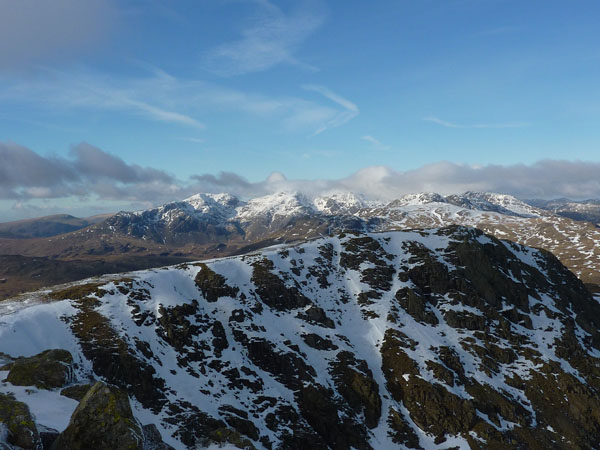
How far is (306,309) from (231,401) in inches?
1811

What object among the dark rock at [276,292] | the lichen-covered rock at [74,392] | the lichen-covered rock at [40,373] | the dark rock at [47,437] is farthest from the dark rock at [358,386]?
the dark rock at [47,437]

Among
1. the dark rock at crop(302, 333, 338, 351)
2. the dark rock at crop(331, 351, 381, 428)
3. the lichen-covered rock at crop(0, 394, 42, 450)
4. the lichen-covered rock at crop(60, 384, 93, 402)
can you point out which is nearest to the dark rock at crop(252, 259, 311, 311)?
the dark rock at crop(302, 333, 338, 351)

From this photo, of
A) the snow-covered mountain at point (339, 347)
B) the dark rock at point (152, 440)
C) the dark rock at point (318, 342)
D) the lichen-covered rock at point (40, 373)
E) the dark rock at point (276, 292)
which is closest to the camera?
the dark rock at point (152, 440)

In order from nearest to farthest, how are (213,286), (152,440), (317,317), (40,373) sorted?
(152,440)
(40,373)
(213,286)
(317,317)

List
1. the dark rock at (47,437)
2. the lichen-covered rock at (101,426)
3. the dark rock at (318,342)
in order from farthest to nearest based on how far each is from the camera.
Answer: the dark rock at (318,342) < the dark rock at (47,437) < the lichen-covered rock at (101,426)

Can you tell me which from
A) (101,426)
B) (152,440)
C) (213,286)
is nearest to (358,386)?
(213,286)

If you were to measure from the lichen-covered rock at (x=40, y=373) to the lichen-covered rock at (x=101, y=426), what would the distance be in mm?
23413

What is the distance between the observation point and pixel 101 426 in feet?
61.5

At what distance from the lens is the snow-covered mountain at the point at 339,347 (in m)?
74.0

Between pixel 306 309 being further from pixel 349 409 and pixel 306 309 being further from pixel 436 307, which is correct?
pixel 436 307

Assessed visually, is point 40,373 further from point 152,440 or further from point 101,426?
point 101,426

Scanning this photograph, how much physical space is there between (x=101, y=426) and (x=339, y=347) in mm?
92790

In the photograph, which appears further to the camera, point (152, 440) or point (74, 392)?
point (74, 392)

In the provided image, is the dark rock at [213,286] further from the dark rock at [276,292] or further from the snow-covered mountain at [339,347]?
the dark rock at [276,292]
